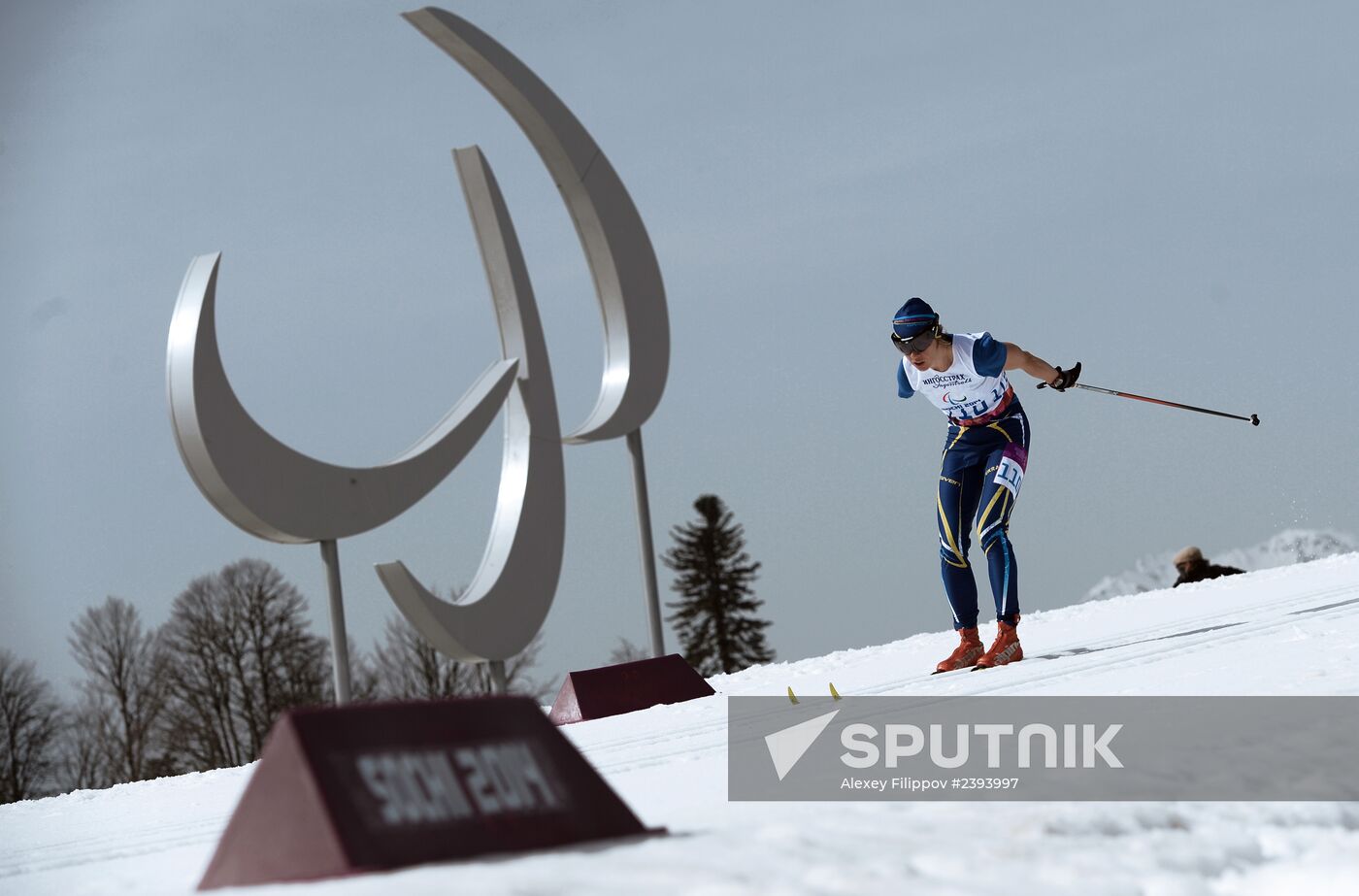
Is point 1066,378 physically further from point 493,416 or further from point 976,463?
point 493,416

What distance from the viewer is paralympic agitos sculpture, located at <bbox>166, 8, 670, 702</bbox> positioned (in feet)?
32.3

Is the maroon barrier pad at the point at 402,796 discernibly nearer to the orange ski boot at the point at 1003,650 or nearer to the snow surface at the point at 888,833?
the snow surface at the point at 888,833

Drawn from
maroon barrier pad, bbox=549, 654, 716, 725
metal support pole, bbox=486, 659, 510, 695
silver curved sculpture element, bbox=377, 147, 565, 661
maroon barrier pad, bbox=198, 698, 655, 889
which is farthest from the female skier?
maroon barrier pad, bbox=198, 698, 655, 889

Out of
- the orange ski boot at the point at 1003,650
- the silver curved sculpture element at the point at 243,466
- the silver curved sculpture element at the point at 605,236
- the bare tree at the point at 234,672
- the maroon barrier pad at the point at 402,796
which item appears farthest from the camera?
the bare tree at the point at 234,672

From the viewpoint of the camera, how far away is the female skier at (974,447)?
27.9 ft

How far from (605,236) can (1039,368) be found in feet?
20.3

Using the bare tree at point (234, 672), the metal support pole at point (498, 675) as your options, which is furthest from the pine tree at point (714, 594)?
the metal support pole at point (498, 675)

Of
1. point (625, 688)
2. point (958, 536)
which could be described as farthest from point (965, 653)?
point (625, 688)

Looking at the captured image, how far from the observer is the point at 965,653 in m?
8.79

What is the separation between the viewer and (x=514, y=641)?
12523 millimetres

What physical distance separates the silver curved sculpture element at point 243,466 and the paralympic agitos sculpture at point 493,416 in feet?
0.03

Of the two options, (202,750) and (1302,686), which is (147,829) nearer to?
(1302,686)

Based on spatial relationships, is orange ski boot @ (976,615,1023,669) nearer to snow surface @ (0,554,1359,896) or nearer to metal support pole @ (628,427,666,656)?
snow surface @ (0,554,1359,896)

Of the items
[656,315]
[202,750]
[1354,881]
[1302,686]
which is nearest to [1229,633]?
[1302,686]
